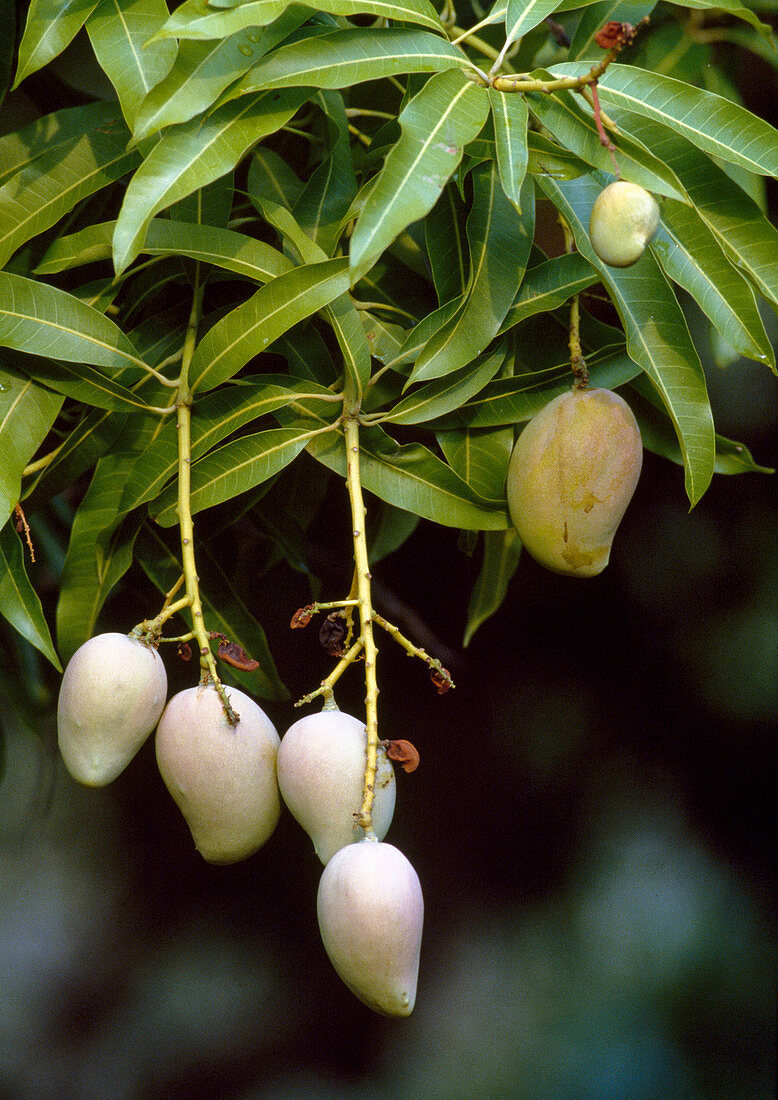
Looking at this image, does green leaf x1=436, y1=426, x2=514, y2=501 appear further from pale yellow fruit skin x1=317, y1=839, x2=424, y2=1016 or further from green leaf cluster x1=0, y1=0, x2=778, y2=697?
pale yellow fruit skin x1=317, y1=839, x2=424, y2=1016

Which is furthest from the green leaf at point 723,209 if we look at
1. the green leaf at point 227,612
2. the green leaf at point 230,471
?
the green leaf at point 227,612

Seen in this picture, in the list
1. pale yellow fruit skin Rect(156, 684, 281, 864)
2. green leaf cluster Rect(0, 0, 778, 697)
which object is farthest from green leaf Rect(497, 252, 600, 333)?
pale yellow fruit skin Rect(156, 684, 281, 864)

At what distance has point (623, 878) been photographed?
2.92 ft

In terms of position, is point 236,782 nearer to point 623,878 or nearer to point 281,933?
point 281,933

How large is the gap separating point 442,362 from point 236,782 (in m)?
0.20

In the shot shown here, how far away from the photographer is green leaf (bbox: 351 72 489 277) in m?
0.30

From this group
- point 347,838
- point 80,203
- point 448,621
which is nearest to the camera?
point 347,838

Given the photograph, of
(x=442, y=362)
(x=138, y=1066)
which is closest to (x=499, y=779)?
(x=138, y=1066)

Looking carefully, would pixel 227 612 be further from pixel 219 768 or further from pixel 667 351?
pixel 667 351

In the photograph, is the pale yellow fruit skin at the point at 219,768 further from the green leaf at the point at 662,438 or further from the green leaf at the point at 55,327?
the green leaf at the point at 662,438

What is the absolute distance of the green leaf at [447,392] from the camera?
409mm

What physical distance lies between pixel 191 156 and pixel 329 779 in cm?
25

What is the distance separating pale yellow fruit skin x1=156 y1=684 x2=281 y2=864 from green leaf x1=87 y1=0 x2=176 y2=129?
0.24 m

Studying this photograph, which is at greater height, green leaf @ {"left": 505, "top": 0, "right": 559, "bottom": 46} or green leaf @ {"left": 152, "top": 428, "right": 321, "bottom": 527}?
green leaf @ {"left": 505, "top": 0, "right": 559, "bottom": 46}
